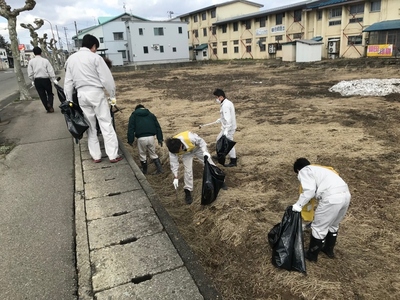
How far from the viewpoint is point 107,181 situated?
4301 millimetres

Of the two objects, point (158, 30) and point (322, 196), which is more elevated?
point (158, 30)

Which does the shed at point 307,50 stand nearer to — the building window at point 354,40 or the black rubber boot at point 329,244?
the building window at point 354,40

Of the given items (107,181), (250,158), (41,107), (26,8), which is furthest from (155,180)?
(26,8)

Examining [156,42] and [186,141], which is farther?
[156,42]

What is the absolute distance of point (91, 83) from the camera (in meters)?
4.54

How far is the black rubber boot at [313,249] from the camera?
2770mm

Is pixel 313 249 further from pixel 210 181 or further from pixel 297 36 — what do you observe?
pixel 297 36

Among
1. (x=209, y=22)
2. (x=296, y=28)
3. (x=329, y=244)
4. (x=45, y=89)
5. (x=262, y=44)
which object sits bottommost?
(x=329, y=244)

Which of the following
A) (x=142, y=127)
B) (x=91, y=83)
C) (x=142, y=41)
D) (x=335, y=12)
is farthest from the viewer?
(x=142, y=41)

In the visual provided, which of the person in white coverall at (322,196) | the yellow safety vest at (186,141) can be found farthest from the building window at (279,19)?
the person in white coverall at (322,196)

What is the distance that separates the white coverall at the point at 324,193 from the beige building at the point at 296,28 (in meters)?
25.7

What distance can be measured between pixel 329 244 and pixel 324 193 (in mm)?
610

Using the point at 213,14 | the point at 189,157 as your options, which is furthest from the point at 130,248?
the point at 213,14

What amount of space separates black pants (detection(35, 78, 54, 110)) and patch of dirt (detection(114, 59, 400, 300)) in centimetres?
200
